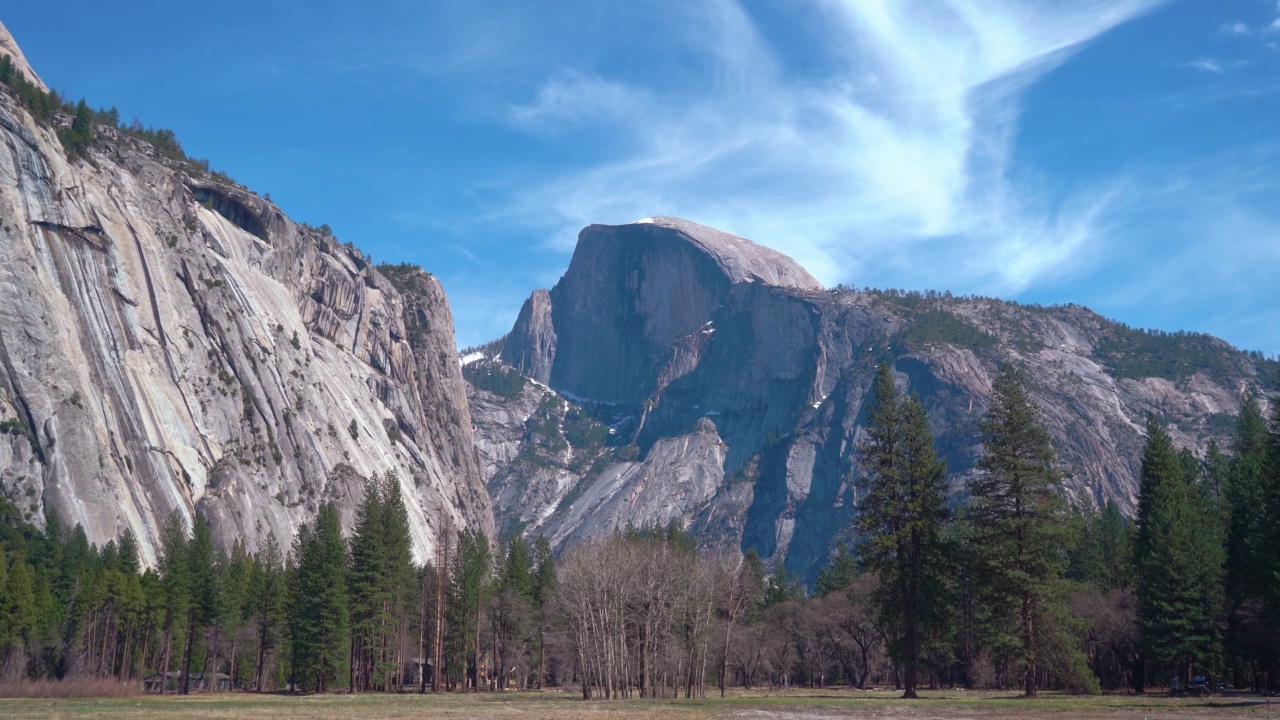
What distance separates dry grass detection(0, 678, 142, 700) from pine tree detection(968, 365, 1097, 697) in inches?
1865

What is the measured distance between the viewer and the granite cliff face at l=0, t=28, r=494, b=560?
364 feet

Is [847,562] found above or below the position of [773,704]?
above

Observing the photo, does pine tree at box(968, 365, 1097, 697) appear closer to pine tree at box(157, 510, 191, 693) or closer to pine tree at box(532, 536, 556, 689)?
pine tree at box(532, 536, 556, 689)

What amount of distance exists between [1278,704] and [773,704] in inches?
786

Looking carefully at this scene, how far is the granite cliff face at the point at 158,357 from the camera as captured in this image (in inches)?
4373

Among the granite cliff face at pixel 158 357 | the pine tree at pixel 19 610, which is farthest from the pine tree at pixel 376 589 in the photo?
the granite cliff face at pixel 158 357

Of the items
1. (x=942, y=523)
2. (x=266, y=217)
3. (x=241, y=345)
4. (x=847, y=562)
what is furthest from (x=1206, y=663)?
(x=266, y=217)

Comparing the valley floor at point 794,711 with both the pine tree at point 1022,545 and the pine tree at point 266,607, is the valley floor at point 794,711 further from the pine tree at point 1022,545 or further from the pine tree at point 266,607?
the pine tree at point 266,607

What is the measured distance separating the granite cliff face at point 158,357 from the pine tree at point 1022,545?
315 ft

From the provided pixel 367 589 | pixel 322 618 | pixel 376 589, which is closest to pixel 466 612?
pixel 376 589

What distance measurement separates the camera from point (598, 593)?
5600 centimetres

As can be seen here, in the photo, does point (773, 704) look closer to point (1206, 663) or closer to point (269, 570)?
point (1206, 663)

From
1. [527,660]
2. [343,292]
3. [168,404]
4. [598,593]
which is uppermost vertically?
[343,292]

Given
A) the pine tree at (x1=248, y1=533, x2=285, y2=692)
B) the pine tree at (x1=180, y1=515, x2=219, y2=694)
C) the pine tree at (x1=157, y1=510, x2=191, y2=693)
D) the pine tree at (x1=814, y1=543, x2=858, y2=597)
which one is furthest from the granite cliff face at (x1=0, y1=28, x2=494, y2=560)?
the pine tree at (x1=814, y1=543, x2=858, y2=597)
